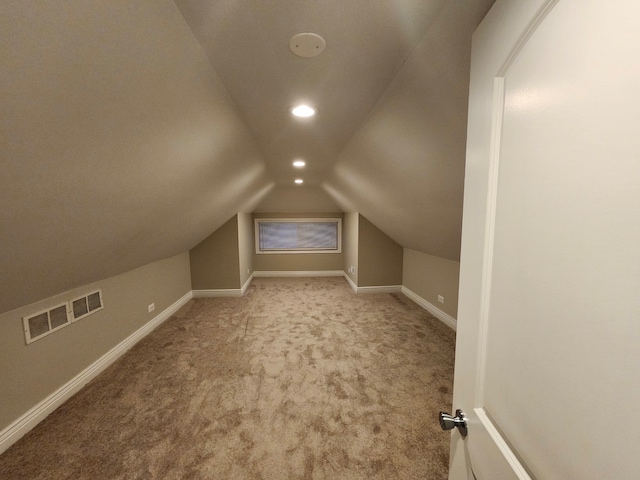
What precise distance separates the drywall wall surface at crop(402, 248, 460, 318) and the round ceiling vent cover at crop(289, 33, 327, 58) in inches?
119

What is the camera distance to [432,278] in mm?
3816

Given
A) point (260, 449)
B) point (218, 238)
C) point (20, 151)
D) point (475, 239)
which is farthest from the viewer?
point (218, 238)

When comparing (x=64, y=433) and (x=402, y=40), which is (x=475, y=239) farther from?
(x=64, y=433)

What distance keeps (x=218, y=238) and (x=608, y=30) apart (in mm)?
4850

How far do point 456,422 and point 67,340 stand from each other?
287 centimetres

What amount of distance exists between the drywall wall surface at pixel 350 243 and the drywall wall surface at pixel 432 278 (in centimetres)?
94

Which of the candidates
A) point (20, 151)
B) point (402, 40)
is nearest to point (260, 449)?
point (20, 151)

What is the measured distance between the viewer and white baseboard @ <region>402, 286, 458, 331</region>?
3.33 meters

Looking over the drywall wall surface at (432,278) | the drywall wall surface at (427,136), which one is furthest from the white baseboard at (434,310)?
the drywall wall surface at (427,136)

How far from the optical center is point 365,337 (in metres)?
3.10

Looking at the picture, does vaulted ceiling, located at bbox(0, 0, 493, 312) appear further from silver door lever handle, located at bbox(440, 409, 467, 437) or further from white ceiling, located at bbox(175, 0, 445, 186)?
silver door lever handle, located at bbox(440, 409, 467, 437)

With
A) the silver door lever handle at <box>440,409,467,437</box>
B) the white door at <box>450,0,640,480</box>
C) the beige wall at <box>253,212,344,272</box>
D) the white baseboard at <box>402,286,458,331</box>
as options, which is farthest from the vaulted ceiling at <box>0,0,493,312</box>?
the beige wall at <box>253,212,344,272</box>

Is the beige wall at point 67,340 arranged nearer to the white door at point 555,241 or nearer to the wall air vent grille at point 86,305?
the wall air vent grille at point 86,305

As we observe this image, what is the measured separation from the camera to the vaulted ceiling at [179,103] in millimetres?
750
